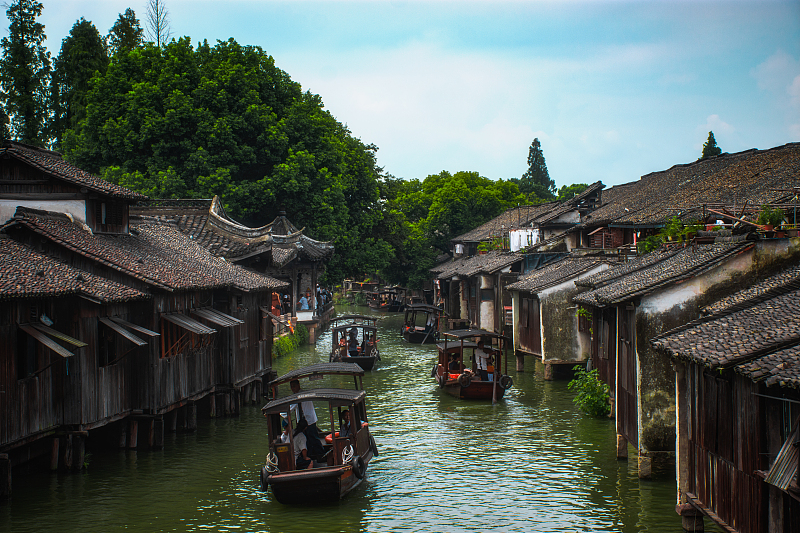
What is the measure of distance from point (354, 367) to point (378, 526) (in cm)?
540

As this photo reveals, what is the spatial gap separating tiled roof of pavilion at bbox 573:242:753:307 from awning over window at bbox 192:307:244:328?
9166 millimetres

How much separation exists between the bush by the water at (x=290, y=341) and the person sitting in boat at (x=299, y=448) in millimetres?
18147

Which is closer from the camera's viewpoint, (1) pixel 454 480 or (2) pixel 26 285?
(2) pixel 26 285

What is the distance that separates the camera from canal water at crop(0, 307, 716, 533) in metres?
12.7

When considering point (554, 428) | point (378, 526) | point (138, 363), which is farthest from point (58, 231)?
point (554, 428)

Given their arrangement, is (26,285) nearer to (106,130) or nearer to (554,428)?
(554,428)

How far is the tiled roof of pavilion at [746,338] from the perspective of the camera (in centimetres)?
820

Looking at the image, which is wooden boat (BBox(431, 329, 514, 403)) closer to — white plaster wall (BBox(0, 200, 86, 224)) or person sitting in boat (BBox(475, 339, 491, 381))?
person sitting in boat (BBox(475, 339, 491, 381))

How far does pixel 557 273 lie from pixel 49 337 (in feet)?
60.5

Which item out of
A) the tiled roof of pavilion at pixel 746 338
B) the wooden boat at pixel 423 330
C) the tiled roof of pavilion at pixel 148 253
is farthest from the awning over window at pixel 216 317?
the wooden boat at pixel 423 330

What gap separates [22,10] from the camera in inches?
1570

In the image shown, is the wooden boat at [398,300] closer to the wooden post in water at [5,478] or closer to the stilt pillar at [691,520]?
the wooden post in water at [5,478]

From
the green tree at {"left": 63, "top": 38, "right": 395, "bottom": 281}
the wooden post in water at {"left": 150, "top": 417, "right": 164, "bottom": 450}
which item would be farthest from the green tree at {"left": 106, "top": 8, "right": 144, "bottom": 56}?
the wooden post in water at {"left": 150, "top": 417, "right": 164, "bottom": 450}

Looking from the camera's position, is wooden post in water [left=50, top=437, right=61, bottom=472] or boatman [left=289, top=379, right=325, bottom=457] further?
wooden post in water [left=50, top=437, right=61, bottom=472]
